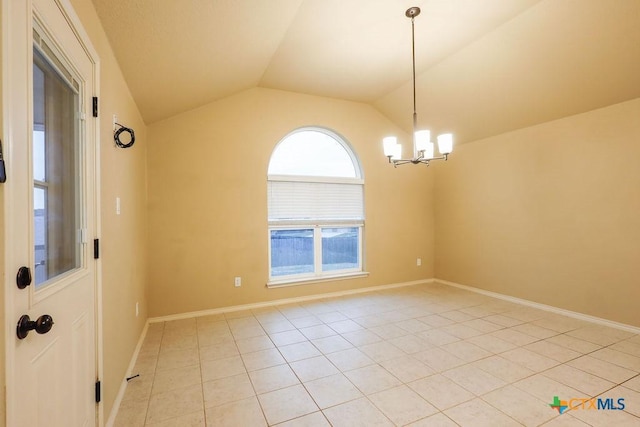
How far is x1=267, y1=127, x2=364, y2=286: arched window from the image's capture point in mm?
4207

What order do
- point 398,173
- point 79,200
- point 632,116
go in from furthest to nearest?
point 398,173
point 632,116
point 79,200

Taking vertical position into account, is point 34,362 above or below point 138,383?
above

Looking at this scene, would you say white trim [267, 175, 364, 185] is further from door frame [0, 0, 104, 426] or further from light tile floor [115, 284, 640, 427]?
door frame [0, 0, 104, 426]

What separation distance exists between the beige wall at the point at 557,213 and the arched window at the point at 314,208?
5.80ft

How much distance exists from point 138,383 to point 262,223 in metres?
2.19

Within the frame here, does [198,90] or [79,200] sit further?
[198,90]

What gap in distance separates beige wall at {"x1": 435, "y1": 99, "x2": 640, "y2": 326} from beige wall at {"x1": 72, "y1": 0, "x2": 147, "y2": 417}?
Answer: 4.51m

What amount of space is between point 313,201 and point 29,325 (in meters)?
3.60

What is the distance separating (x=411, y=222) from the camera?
510cm

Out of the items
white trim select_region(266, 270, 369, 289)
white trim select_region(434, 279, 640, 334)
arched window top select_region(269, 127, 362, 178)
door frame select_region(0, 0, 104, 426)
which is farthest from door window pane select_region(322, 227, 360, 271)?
door frame select_region(0, 0, 104, 426)

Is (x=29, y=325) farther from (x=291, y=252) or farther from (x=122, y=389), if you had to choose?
(x=291, y=252)

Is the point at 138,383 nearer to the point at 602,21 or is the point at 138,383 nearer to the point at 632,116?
the point at 602,21

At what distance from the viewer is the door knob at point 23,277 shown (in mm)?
896

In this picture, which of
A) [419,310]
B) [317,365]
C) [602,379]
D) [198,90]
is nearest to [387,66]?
[198,90]
